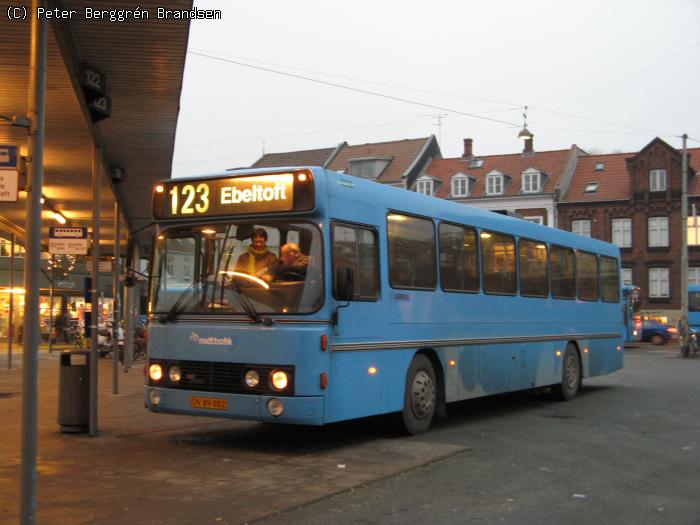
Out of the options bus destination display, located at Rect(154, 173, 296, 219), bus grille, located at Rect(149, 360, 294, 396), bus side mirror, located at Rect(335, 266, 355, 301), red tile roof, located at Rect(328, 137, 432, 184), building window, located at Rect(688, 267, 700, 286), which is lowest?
bus grille, located at Rect(149, 360, 294, 396)

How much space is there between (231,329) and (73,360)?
2691mm

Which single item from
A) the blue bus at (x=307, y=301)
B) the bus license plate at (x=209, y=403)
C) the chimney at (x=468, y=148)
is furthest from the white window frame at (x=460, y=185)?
the bus license plate at (x=209, y=403)

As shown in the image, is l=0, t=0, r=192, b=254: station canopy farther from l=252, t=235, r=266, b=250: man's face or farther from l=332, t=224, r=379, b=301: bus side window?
l=332, t=224, r=379, b=301: bus side window

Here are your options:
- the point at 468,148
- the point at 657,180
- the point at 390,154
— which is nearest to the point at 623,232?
the point at 657,180

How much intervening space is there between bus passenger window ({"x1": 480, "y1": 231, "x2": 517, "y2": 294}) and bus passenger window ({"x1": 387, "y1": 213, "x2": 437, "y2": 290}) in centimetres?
175

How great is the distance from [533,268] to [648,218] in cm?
4316

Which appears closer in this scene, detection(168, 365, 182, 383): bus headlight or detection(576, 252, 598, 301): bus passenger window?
detection(168, 365, 182, 383): bus headlight

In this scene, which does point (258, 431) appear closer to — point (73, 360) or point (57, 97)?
point (73, 360)

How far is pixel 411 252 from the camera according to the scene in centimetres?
1105

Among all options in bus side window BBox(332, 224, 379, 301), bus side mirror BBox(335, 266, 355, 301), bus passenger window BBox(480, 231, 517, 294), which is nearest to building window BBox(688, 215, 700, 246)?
bus passenger window BBox(480, 231, 517, 294)

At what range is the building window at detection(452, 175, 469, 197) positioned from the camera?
60.7m

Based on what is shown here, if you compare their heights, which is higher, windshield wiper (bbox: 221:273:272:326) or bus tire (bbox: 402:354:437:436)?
windshield wiper (bbox: 221:273:272:326)

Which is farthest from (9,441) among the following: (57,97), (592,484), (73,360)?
(592,484)

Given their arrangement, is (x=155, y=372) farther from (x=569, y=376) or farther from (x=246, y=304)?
(x=569, y=376)
